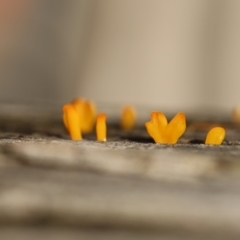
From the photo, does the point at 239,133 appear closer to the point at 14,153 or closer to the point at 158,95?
the point at 14,153

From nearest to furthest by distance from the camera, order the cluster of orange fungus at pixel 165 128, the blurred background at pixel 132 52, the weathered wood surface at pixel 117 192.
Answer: the weathered wood surface at pixel 117 192 < the cluster of orange fungus at pixel 165 128 < the blurred background at pixel 132 52

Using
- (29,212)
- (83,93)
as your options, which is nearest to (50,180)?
(29,212)

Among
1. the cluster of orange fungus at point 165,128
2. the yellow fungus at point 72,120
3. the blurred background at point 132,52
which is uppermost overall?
the blurred background at point 132,52

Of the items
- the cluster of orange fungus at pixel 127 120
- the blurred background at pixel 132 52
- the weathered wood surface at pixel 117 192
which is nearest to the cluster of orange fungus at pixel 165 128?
the weathered wood surface at pixel 117 192

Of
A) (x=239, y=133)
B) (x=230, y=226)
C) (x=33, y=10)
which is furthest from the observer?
(x=33, y=10)

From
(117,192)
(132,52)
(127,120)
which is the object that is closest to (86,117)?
(127,120)

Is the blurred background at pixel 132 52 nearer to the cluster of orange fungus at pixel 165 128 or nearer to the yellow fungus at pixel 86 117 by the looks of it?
the yellow fungus at pixel 86 117
